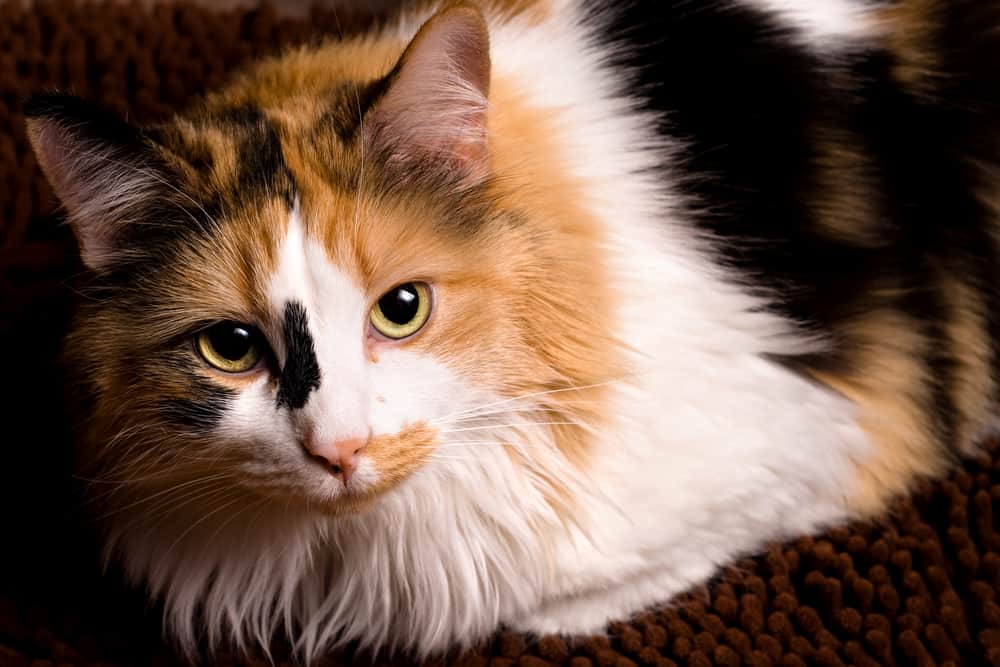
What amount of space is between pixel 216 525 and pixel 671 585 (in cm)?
55

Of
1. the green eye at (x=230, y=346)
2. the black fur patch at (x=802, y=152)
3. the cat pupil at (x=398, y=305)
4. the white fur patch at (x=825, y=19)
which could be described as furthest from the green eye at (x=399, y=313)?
the white fur patch at (x=825, y=19)

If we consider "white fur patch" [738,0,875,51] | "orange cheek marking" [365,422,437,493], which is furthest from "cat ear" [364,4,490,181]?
"white fur patch" [738,0,875,51]

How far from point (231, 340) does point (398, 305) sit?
0.52 feet

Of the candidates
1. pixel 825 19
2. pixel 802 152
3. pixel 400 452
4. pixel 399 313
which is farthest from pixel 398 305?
pixel 825 19

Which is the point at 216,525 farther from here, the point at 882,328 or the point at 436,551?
the point at 882,328

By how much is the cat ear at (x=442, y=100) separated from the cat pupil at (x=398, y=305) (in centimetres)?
14

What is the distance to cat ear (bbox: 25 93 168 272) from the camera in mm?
952

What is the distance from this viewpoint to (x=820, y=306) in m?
1.26

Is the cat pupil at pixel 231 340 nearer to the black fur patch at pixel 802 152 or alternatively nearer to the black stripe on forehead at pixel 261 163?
the black stripe on forehead at pixel 261 163

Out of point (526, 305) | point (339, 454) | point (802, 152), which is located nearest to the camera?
point (339, 454)

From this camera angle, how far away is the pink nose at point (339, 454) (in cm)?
92

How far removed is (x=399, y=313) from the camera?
986 millimetres

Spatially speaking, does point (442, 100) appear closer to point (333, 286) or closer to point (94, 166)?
point (333, 286)

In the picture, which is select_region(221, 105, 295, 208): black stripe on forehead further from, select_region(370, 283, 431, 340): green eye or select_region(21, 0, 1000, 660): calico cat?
select_region(370, 283, 431, 340): green eye
